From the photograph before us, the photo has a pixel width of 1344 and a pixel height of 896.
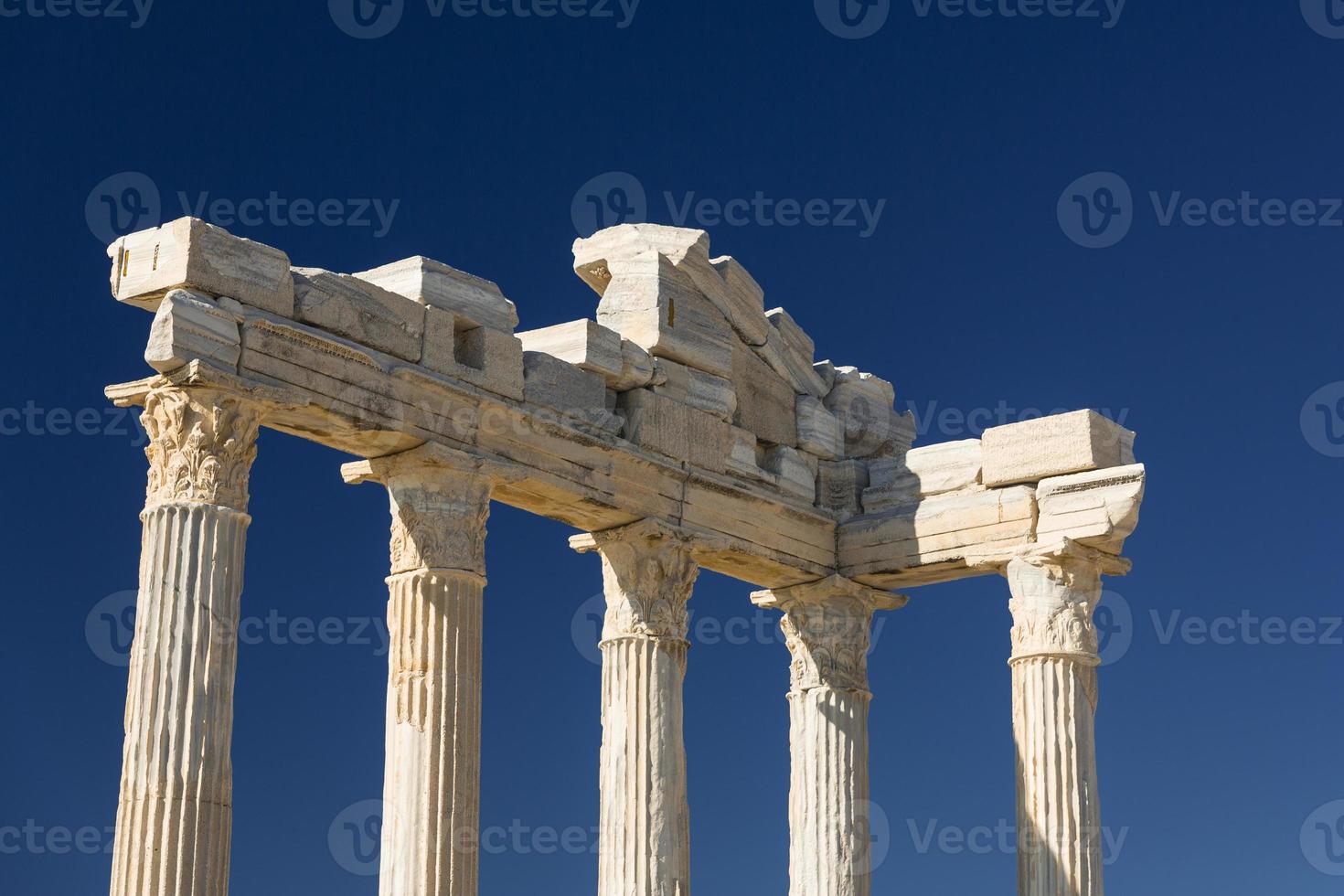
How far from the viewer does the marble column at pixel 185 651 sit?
79.8 ft

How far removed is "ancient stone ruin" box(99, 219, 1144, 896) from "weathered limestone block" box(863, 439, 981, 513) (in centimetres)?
6

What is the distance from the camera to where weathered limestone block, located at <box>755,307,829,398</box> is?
34469 mm

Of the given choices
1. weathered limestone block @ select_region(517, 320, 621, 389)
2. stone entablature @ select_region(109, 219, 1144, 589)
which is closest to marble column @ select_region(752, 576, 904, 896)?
stone entablature @ select_region(109, 219, 1144, 589)

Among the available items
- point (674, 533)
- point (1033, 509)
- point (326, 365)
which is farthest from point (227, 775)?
point (1033, 509)

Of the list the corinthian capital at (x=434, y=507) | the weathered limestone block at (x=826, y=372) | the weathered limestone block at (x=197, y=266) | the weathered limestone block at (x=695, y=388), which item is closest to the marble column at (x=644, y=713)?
the weathered limestone block at (x=695, y=388)

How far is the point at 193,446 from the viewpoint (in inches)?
1006

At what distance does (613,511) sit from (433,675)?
408 cm

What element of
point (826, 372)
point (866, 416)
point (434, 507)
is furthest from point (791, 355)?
point (434, 507)

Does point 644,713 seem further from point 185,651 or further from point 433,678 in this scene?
point 185,651

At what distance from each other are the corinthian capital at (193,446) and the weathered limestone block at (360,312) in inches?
67.2

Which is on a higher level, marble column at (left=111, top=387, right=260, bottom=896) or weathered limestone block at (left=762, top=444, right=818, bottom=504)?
weathered limestone block at (left=762, top=444, right=818, bottom=504)

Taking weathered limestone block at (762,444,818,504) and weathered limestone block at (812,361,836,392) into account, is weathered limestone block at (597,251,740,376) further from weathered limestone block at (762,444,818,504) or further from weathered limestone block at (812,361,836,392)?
weathered limestone block at (812,361,836,392)

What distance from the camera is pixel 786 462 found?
34.1 meters

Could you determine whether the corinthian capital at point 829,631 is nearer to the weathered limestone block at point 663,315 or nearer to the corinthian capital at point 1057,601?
the corinthian capital at point 1057,601
